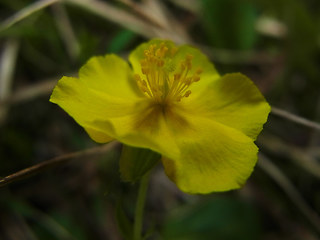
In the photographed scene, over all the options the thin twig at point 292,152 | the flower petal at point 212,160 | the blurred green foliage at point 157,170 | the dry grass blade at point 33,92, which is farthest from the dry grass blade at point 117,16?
the flower petal at point 212,160

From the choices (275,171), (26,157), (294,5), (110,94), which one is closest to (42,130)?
(26,157)

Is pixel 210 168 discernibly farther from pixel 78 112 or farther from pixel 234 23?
pixel 234 23

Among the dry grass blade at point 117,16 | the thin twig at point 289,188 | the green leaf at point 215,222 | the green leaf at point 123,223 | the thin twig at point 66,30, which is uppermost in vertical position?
the dry grass blade at point 117,16

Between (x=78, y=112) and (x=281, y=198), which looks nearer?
(x=78, y=112)

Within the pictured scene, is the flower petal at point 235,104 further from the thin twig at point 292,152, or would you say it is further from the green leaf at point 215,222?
the thin twig at point 292,152

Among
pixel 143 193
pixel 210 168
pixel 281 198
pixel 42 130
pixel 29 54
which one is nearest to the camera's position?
pixel 210 168

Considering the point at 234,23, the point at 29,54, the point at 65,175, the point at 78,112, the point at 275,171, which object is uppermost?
the point at 78,112

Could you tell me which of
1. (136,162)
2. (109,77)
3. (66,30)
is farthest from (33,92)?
(136,162)
